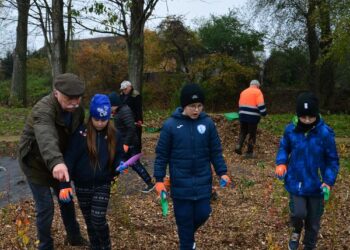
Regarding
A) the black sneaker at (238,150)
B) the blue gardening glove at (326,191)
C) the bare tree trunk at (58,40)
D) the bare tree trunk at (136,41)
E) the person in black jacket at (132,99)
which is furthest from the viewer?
the bare tree trunk at (58,40)

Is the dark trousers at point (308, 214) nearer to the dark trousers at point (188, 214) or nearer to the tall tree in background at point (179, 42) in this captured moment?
the dark trousers at point (188, 214)

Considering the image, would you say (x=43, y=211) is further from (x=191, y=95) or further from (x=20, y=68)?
(x=20, y=68)

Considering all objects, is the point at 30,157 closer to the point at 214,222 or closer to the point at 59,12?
the point at 214,222

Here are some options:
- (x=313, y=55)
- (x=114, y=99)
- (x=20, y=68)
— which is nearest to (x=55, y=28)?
(x=20, y=68)

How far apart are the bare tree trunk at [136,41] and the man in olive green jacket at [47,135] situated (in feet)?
31.4

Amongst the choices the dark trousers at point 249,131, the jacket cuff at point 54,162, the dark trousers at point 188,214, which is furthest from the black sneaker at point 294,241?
the dark trousers at point 249,131

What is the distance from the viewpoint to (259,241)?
196 inches

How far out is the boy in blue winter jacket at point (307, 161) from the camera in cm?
420

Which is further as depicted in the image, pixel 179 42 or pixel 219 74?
pixel 179 42

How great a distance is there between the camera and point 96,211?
405cm

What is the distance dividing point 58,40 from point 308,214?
13589 millimetres

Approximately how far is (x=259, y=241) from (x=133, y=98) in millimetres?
4095

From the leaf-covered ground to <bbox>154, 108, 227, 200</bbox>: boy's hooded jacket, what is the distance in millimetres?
729

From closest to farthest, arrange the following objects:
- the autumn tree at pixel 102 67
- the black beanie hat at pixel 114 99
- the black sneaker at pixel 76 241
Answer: the black sneaker at pixel 76 241, the black beanie hat at pixel 114 99, the autumn tree at pixel 102 67
